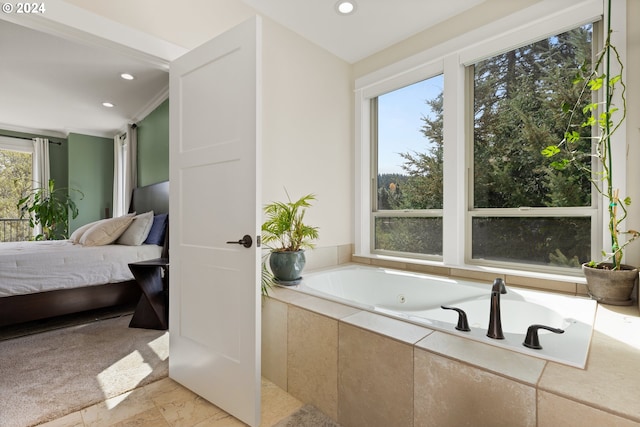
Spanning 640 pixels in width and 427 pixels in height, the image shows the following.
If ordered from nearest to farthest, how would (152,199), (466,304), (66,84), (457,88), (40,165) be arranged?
(466,304), (457,88), (66,84), (152,199), (40,165)

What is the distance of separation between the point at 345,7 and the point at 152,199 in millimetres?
3277

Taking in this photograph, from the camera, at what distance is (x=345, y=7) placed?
2.32 metres

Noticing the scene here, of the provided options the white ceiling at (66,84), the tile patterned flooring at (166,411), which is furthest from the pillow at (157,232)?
the tile patterned flooring at (166,411)

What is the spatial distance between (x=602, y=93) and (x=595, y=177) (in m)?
0.51

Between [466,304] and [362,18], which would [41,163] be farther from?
[466,304]

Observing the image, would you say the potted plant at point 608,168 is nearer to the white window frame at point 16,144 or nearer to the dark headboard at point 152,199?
the dark headboard at point 152,199

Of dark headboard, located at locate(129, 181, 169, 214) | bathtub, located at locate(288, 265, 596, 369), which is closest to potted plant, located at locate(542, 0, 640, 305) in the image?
bathtub, located at locate(288, 265, 596, 369)

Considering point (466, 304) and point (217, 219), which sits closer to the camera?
point (217, 219)

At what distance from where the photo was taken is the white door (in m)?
1.50

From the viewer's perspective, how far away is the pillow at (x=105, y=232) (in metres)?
3.22

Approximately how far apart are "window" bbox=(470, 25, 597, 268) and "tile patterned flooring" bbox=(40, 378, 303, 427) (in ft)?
5.89

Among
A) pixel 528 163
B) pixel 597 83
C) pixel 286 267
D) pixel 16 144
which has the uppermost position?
pixel 16 144

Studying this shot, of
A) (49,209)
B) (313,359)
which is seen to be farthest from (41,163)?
(313,359)

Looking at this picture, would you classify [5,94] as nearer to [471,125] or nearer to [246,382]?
[246,382]
